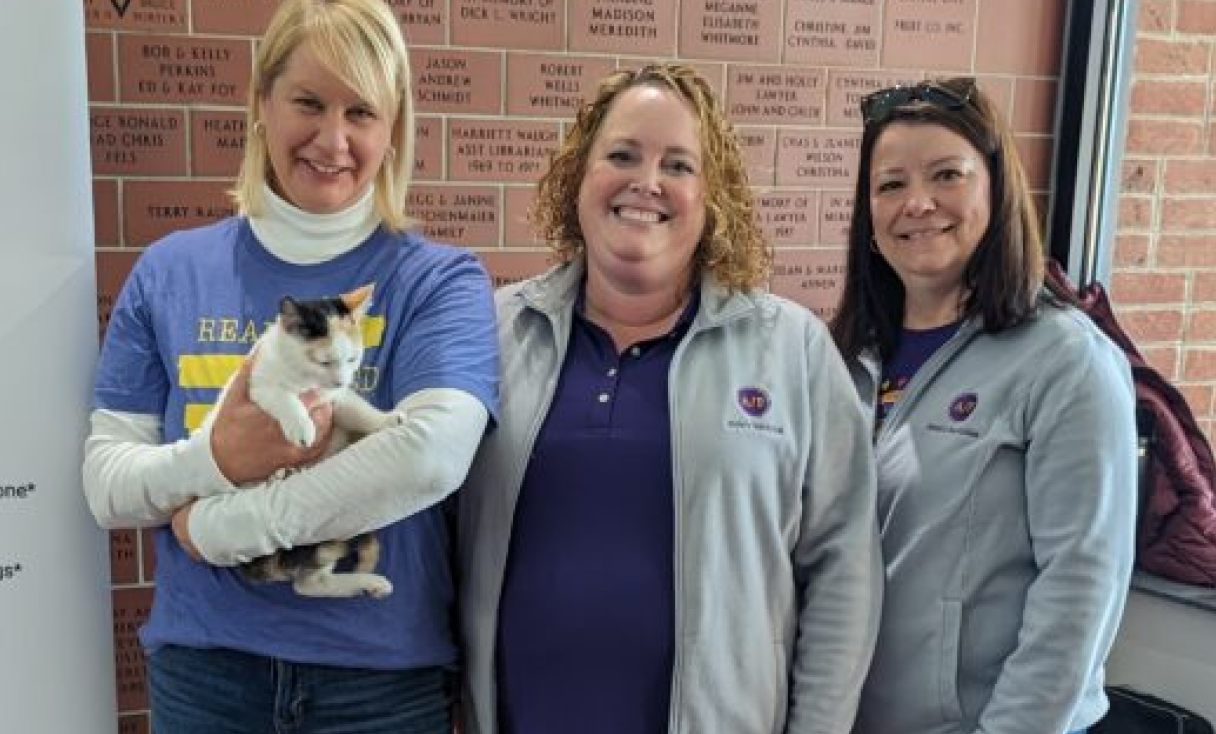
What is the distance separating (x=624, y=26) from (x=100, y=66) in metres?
1.02

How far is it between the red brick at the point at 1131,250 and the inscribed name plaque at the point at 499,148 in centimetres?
143

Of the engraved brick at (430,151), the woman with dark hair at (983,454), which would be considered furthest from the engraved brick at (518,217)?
the woman with dark hair at (983,454)

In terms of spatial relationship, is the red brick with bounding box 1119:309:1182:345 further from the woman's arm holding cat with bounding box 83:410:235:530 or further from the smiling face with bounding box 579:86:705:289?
the woman's arm holding cat with bounding box 83:410:235:530

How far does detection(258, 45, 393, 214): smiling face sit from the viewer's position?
4.10ft

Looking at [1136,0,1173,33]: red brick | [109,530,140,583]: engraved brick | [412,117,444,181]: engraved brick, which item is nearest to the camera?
[109,530,140,583]: engraved brick

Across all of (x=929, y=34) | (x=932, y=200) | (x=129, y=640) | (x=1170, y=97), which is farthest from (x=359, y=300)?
(x=1170, y=97)

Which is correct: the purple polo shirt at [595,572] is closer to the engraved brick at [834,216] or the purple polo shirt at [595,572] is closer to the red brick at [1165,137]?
the engraved brick at [834,216]

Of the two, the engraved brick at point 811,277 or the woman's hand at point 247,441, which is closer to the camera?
the woman's hand at point 247,441

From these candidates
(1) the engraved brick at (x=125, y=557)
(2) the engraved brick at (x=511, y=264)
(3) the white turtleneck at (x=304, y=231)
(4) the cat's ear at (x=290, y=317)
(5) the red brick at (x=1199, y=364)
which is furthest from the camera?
(5) the red brick at (x=1199, y=364)

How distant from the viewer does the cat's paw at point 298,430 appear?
117 cm

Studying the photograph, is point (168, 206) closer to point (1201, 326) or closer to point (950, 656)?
point (950, 656)

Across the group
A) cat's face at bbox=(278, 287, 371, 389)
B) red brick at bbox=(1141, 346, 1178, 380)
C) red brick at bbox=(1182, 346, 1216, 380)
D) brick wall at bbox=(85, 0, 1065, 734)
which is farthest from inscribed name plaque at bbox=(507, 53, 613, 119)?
red brick at bbox=(1182, 346, 1216, 380)

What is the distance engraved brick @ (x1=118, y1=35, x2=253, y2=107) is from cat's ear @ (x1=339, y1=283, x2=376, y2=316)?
967mm

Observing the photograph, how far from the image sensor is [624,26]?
7.39ft
